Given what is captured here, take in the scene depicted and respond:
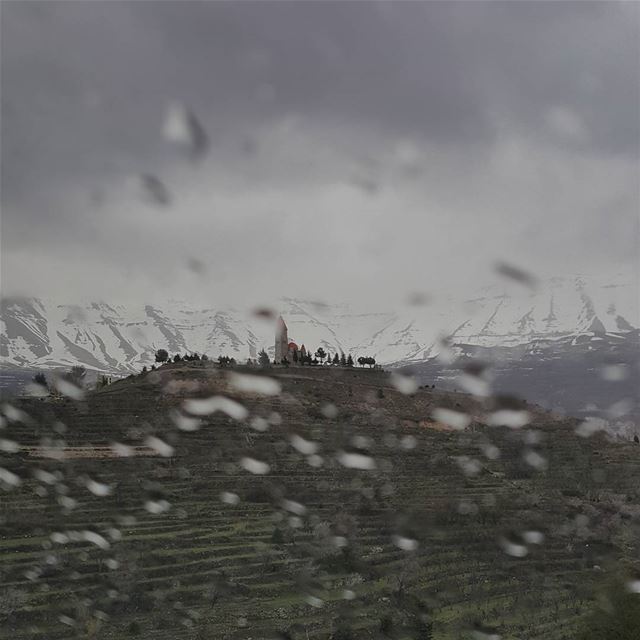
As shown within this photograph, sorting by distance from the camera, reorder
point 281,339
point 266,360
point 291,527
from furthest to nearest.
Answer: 1. point 281,339
2. point 266,360
3. point 291,527

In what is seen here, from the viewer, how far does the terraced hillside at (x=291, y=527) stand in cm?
1405

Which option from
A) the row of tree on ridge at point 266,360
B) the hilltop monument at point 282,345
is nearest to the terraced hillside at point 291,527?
the row of tree on ridge at point 266,360

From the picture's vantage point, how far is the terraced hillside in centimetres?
1405

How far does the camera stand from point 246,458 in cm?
3130

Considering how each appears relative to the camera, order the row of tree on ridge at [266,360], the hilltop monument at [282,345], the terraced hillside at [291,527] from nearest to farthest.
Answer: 1. the terraced hillside at [291,527]
2. the row of tree on ridge at [266,360]
3. the hilltop monument at [282,345]

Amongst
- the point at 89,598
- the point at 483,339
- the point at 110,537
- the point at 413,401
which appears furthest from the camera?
the point at 483,339

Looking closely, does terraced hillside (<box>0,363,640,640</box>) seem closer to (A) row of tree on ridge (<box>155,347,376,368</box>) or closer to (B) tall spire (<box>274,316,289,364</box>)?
(A) row of tree on ridge (<box>155,347,376,368</box>)

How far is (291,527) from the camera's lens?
20906 millimetres

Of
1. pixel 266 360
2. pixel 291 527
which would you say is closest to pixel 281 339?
pixel 266 360

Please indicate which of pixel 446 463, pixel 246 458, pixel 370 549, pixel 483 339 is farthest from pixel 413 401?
pixel 483 339

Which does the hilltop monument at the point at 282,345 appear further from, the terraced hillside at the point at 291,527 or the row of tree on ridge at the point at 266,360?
the terraced hillside at the point at 291,527

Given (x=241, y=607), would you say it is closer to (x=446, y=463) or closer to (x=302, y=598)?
(x=302, y=598)

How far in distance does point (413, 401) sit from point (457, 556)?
3802 centimetres

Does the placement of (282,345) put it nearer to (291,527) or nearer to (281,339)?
(281,339)
